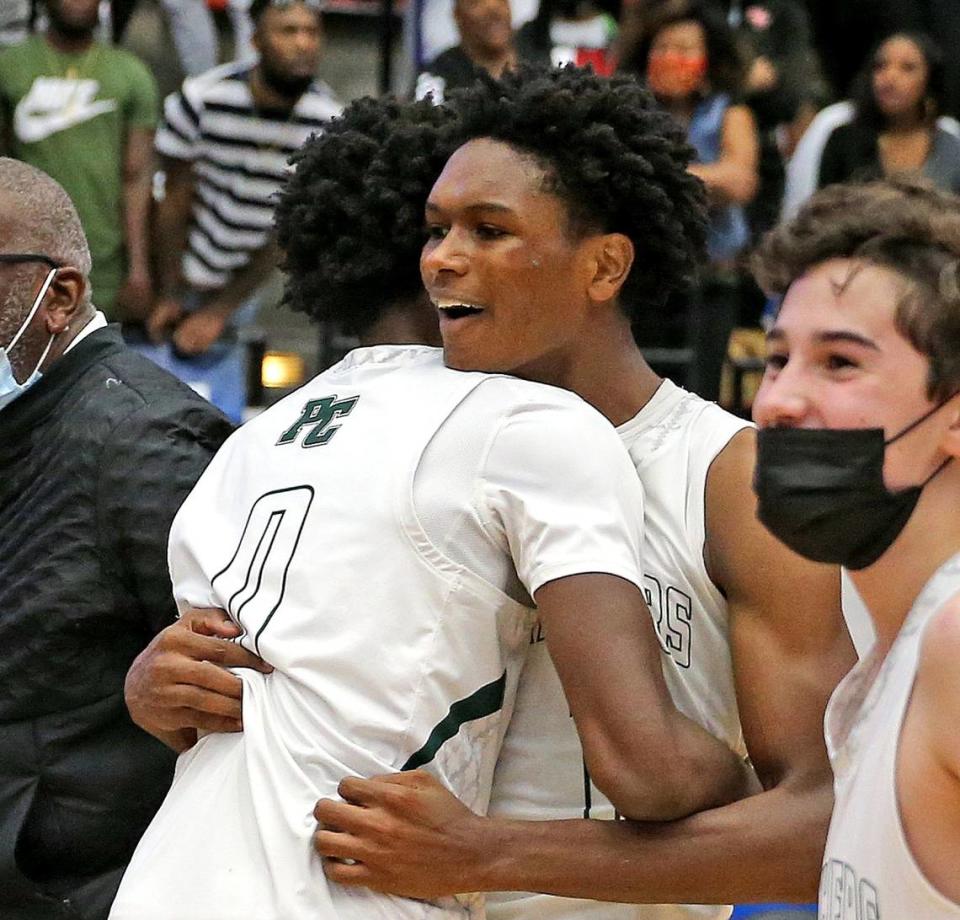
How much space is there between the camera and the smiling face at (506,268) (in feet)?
8.61

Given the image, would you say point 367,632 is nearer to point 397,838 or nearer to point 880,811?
point 397,838

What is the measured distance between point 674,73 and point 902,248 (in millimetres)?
4575

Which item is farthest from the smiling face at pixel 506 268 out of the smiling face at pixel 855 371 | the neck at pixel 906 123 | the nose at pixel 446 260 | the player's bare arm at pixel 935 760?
the neck at pixel 906 123

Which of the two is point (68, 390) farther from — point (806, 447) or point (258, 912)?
point (806, 447)

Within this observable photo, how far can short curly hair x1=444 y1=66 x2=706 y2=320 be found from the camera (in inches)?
107

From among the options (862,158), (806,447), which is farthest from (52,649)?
(862,158)

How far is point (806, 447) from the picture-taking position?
80.4 inches

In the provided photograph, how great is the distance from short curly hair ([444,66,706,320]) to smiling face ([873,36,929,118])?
4.18 meters

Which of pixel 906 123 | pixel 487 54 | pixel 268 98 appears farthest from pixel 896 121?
pixel 268 98

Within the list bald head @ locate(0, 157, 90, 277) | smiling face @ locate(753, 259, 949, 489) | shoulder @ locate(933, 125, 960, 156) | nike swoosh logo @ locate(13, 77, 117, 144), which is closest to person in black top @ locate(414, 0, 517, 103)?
nike swoosh logo @ locate(13, 77, 117, 144)

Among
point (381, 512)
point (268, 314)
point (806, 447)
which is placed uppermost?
point (806, 447)

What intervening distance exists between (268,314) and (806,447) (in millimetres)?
5693

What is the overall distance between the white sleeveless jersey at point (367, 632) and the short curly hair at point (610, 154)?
420 millimetres

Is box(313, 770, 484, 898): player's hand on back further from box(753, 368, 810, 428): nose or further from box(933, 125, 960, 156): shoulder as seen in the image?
box(933, 125, 960, 156): shoulder
